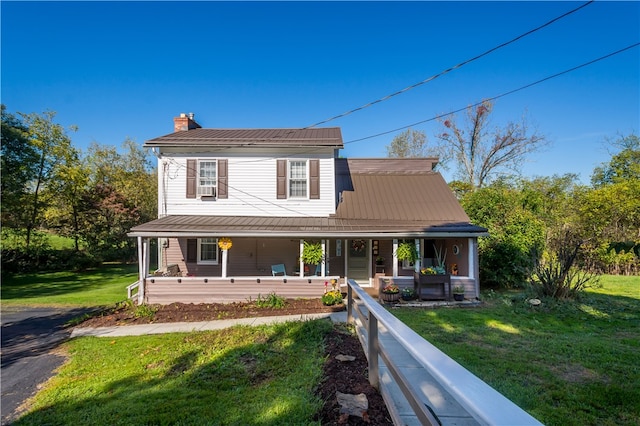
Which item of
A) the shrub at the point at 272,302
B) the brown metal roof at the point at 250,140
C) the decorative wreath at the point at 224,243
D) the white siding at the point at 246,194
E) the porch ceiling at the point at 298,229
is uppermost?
the brown metal roof at the point at 250,140

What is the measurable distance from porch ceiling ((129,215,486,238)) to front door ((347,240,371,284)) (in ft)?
5.22

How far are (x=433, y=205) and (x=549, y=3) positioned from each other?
6971 millimetres

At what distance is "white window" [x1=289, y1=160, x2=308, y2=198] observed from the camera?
468 inches

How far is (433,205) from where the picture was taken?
40.2ft

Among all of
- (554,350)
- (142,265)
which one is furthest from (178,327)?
(554,350)

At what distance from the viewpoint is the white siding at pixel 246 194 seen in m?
11.8

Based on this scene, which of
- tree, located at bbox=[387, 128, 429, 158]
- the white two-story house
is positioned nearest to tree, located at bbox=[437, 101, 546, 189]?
tree, located at bbox=[387, 128, 429, 158]

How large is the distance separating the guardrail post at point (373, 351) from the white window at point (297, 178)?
29.1 ft

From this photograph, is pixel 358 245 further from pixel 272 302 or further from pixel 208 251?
pixel 208 251

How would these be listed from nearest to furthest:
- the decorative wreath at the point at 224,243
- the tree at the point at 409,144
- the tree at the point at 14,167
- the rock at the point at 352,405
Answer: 1. the rock at the point at 352,405
2. the decorative wreath at the point at 224,243
3. the tree at the point at 14,167
4. the tree at the point at 409,144

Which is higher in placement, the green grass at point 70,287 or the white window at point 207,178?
the white window at point 207,178

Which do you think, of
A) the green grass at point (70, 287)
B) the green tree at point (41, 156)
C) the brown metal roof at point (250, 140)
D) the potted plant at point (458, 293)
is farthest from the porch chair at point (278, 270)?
the green tree at point (41, 156)

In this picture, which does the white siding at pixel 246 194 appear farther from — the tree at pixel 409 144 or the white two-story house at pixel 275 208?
the tree at pixel 409 144

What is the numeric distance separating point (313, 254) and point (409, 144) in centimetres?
2468
